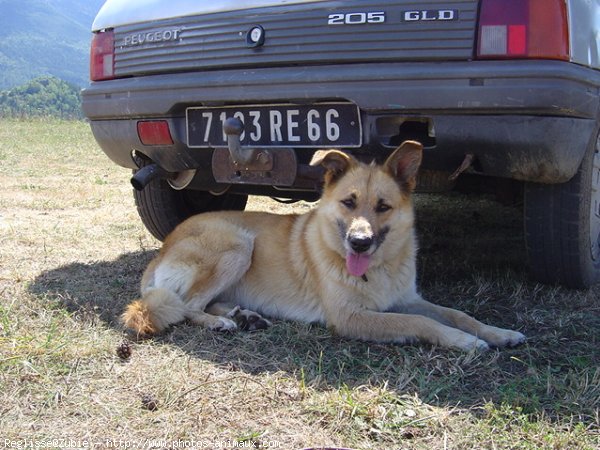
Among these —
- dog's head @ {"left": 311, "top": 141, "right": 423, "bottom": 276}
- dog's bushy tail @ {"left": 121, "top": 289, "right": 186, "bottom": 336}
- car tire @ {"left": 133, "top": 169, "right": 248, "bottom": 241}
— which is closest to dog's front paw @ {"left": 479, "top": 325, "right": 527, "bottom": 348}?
dog's head @ {"left": 311, "top": 141, "right": 423, "bottom": 276}

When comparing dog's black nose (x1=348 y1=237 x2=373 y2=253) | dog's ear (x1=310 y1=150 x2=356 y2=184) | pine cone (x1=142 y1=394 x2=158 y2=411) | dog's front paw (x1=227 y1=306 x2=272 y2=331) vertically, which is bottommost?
pine cone (x1=142 y1=394 x2=158 y2=411)

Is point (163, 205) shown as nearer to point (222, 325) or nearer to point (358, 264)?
point (222, 325)

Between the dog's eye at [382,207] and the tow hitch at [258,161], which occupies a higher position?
the tow hitch at [258,161]

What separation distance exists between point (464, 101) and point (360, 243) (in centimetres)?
72

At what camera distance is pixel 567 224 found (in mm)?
3064

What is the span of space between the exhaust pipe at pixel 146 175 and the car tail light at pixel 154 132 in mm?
139

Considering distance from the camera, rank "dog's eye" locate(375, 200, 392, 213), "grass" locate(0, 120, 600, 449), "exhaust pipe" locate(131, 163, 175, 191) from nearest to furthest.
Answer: "grass" locate(0, 120, 600, 449), "dog's eye" locate(375, 200, 392, 213), "exhaust pipe" locate(131, 163, 175, 191)

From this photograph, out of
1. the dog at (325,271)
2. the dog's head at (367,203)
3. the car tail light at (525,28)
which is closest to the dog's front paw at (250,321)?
the dog at (325,271)

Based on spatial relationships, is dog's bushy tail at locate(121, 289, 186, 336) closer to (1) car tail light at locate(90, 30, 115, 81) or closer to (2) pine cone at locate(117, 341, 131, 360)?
(2) pine cone at locate(117, 341, 131, 360)

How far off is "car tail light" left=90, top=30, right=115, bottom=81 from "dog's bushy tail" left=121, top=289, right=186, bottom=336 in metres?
1.34

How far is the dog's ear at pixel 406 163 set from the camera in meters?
2.74

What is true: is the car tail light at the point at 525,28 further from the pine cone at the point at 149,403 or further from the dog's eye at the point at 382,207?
the pine cone at the point at 149,403

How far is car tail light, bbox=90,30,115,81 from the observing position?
3.62 metres

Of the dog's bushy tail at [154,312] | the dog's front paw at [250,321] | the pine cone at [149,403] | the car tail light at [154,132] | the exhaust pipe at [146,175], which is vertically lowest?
the pine cone at [149,403]
